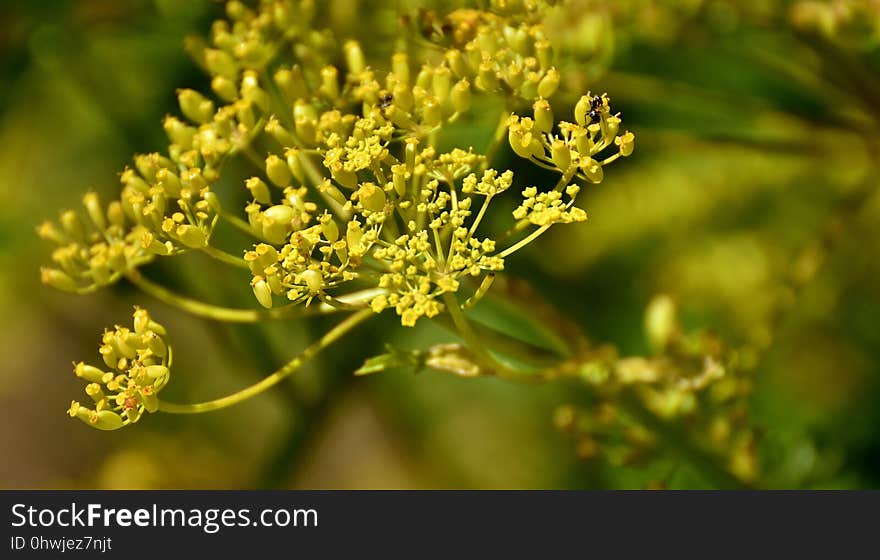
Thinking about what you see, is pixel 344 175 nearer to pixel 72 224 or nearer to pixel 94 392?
pixel 94 392

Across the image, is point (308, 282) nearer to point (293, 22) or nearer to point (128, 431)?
point (293, 22)

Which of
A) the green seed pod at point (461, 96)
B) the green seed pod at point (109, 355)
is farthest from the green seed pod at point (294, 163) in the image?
the green seed pod at point (109, 355)

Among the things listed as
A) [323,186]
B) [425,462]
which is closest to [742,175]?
[425,462]

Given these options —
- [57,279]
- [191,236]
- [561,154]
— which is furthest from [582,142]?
[57,279]

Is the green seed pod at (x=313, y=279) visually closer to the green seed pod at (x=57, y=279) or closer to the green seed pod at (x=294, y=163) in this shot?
the green seed pod at (x=294, y=163)

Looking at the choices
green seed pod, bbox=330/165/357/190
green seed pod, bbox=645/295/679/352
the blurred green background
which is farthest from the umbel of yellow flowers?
green seed pod, bbox=645/295/679/352
